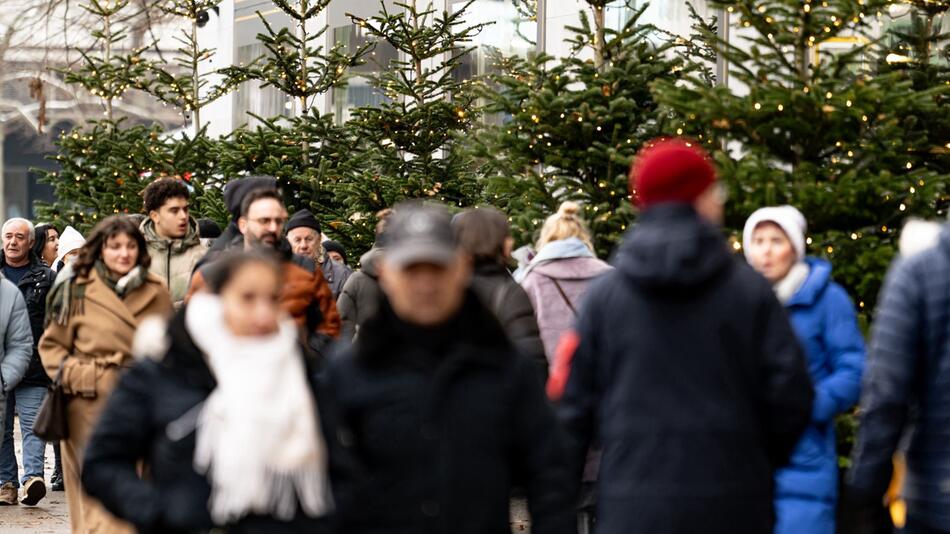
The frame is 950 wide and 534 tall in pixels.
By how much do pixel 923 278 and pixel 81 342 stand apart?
509 cm

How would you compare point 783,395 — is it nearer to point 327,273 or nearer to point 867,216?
point 867,216

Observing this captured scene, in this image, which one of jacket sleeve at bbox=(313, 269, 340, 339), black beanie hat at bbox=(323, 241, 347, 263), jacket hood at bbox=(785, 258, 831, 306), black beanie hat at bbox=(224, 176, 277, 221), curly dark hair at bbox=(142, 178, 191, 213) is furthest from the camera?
black beanie hat at bbox=(323, 241, 347, 263)

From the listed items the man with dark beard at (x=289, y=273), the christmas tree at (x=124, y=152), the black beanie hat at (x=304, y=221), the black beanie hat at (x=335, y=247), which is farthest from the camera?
the christmas tree at (x=124, y=152)

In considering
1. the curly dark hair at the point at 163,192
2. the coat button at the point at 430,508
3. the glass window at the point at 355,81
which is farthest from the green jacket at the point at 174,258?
the glass window at the point at 355,81

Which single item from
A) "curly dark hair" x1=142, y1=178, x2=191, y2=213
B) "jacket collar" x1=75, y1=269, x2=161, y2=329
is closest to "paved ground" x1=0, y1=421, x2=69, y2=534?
"curly dark hair" x1=142, y1=178, x2=191, y2=213

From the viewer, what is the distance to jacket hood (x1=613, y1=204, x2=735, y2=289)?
4.81m

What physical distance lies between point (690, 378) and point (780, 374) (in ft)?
0.85

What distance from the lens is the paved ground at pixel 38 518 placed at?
11633 mm

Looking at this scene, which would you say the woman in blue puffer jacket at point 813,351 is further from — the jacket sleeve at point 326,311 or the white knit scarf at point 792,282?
the jacket sleeve at point 326,311

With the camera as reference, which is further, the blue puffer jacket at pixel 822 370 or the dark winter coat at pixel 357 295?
the dark winter coat at pixel 357 295

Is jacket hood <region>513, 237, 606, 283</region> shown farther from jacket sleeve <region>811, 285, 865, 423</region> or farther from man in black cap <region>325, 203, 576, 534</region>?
man in black cap <region>325, 203, 576, 534</region>

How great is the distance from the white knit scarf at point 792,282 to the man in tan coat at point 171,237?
13.3 feet

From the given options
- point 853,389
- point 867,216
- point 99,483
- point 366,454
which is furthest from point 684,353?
point 867,216

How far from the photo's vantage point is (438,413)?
4348mm
